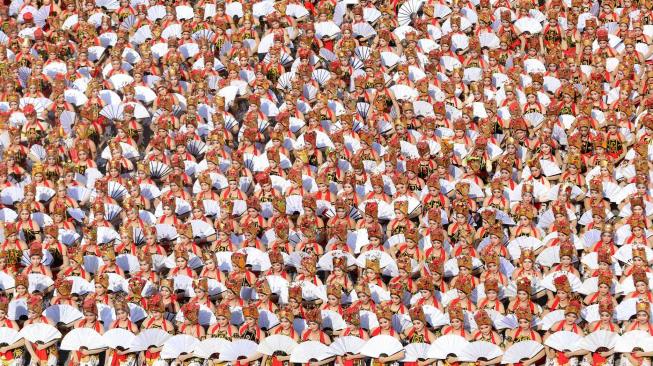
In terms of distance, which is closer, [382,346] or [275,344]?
[382,346]

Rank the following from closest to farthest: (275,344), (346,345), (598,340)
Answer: (598,340)
(346,345)
(275,344)

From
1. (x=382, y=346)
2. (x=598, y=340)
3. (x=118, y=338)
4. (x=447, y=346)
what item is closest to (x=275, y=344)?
(x=382, y=346)

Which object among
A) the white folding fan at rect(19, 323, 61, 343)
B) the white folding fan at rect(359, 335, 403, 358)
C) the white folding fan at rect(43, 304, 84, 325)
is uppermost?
the white folding fan at rect(43, 304, 84, 325)

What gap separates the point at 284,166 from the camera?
95.2ft

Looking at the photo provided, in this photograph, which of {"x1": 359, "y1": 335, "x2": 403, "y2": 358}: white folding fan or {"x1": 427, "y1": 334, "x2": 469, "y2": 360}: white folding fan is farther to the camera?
{"x1": 359, "y1": 335, "x2": 403, "y2": 358}: white folding fan

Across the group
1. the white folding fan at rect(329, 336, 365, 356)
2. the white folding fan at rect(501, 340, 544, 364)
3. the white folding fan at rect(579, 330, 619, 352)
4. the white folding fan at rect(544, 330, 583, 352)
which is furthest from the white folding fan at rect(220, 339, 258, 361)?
the white folding fan at rect(579, 330, 619, 352)

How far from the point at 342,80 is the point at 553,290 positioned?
22.1 ft

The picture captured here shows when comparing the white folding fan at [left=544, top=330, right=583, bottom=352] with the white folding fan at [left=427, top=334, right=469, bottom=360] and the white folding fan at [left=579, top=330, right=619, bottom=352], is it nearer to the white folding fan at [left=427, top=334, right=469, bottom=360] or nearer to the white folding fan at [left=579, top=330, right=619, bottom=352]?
the white folding fan at [left=579, top=330, right=619, bottom=352]

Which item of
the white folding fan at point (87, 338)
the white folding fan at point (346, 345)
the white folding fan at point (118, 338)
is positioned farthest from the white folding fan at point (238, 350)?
the white folding fan at point (87, 338)

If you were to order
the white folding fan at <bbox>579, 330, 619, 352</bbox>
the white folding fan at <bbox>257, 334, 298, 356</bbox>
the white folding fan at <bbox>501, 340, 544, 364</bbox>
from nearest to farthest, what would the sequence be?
1. the white folding fan at <bbox>501, 340, 544, 364</bbox>
2. the white folding fan at <bbox>579, 330, 619, 352</bbox>
3. the white folding fan at <bbox>257, 334, 298, 356</bbox>

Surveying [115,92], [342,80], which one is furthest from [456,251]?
[115,92]

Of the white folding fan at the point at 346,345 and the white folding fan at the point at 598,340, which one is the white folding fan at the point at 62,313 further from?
the white folding fan at the point at 598,340

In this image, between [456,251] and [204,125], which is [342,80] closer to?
[204,125]

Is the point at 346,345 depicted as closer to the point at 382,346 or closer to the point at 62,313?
the point at 382,346
